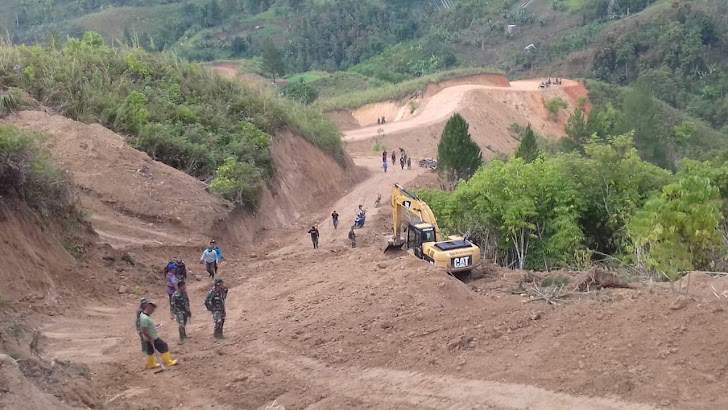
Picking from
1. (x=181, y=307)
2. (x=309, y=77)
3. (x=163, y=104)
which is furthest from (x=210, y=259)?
(x=309, y=77)

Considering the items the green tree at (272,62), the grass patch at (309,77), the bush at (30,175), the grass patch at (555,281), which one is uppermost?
the green tree at (272,62)

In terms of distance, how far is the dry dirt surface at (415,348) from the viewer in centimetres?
1017

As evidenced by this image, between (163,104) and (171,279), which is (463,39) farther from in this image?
(171,279)

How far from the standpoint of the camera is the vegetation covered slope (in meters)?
26.2

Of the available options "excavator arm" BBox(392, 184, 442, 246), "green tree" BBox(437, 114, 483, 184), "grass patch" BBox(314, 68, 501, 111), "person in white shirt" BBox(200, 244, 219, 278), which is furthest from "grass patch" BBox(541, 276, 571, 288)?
"grass patch" BBox(314, 68, 501, 111)

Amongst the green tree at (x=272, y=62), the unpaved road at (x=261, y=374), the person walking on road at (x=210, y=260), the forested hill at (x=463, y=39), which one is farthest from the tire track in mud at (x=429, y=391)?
the green tree at (x=272, y=62)

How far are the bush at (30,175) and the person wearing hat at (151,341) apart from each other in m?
6.37

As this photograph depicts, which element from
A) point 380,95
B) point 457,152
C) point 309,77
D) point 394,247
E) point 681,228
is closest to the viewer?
point 681,228

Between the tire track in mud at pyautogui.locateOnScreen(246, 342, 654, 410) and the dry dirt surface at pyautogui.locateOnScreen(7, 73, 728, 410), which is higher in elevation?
the dry dirt surface at pyautogui.locateOnScreen(7, 73, 728, 410)

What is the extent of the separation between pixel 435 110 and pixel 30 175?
46.6 m

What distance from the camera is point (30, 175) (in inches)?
658

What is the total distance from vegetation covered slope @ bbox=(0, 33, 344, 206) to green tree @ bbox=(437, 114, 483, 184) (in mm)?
7817

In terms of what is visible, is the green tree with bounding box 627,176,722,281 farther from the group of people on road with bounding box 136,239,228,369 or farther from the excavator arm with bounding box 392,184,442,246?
the group of people on road with bounding box 136,239,228,369

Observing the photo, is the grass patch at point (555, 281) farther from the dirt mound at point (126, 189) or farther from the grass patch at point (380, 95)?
the grass patch at point (380, 95)
